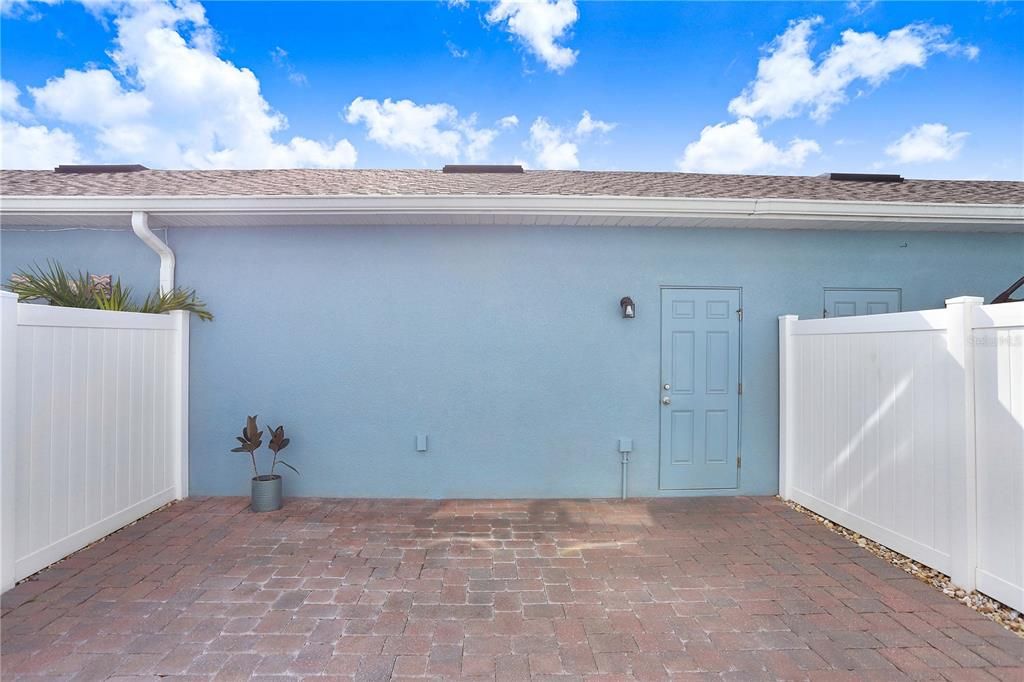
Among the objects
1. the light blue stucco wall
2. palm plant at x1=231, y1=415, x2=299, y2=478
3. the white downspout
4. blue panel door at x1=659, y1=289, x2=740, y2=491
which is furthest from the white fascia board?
palm plant at x1=231, y1=415, x2=299, y2=478

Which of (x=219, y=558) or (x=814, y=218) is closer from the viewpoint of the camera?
(x=219, y=558)

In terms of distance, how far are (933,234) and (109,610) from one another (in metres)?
7.67

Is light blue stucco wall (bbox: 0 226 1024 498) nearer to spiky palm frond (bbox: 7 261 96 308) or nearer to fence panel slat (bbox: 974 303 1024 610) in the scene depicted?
spiky palm frond (bbox: 7 261 96 308)

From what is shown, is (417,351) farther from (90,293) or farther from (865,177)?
(865,177)

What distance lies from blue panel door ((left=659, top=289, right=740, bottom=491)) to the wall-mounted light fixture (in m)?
0.35

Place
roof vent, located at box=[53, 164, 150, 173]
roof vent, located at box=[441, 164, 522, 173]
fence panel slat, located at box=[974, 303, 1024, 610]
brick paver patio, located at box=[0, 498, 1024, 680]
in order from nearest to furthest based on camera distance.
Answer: brick paver patio, located at box=[0, 498, 1024, 680]
fence panel slat, located at box=[974, 303, 1024, 610]
roof vent, located at box=[53, 164, 150, 173]
roof vent, located at box=[441, 164, 522, 173]

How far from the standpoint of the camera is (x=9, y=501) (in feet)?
8.66

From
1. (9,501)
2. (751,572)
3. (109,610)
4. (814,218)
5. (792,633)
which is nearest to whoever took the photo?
(792,633)

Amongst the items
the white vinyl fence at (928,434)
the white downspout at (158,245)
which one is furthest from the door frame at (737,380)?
Result: the white downspout at (158,245)

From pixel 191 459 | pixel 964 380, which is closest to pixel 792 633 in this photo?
pixel 964 380

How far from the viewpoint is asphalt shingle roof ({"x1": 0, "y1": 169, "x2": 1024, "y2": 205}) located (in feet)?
14.2

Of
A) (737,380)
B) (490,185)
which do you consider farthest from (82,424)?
(737,380)

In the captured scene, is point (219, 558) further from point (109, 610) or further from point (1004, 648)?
point (1004, 648)

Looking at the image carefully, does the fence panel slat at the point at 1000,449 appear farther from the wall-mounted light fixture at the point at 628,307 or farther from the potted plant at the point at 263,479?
the potted plant at the point at 263,479
